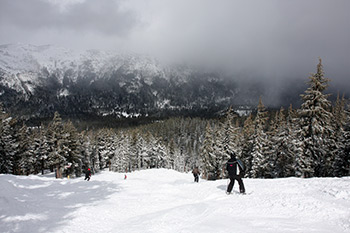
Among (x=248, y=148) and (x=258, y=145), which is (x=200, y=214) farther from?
(x=248, y=148)

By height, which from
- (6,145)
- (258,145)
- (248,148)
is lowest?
(248,148)

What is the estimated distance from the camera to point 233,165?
11.8 metres

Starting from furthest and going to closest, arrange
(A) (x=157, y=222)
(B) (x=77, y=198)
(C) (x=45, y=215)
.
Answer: (B) (x=77, y=198), (C) (x=45, y=215), (A) (x=157, y=222)

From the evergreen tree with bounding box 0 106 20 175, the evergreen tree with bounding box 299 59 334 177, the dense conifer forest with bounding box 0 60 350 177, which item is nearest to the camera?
the evergreen tree with bounding box 299 59 334 177

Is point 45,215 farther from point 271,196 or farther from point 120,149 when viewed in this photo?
point 120,149

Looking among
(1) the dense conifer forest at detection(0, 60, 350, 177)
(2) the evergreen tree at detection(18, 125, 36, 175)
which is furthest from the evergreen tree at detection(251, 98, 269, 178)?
(2) the evergreen tree at detection(18, 125, 36, 175)

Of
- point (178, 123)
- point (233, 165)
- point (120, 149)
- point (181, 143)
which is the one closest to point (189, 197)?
point (233, 165)

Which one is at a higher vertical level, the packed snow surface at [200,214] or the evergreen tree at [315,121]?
the evergreen tree at [315,121]

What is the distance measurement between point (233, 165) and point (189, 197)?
4306mm

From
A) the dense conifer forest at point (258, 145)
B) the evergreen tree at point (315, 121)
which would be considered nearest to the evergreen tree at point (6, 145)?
the dense conifer forest at point (258, 145)

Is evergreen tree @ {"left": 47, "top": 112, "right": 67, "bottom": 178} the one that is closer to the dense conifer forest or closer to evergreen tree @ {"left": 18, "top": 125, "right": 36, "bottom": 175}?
the dense conifer forest

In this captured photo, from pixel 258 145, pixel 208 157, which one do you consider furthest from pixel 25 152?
pixel 258 145

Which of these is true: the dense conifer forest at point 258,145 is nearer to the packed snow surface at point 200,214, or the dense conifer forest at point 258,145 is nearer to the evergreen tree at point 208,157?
the evergreen tree at point 208,157

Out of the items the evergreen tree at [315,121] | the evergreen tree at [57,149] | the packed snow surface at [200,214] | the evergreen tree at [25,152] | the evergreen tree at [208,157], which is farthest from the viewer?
the evergreen tree at [25,152]
